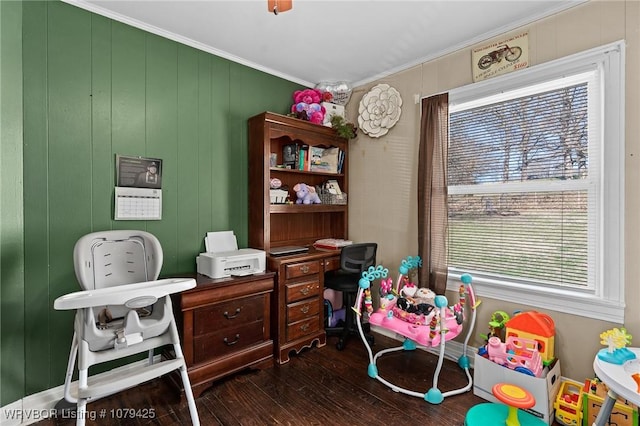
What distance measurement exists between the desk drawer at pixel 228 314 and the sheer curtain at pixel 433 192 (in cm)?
138

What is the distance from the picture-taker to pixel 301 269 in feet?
8.88

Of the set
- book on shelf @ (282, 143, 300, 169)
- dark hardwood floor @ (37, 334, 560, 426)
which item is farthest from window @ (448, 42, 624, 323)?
book on shelf @ (282, 143, 300, 169)

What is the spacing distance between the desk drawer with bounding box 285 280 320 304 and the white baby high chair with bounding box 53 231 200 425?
99 centimetres

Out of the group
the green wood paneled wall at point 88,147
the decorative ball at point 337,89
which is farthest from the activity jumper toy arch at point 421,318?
the decorative ball at point 337,89

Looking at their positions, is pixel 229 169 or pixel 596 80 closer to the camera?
pixel 596 80

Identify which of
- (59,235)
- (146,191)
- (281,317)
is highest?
(146,191)

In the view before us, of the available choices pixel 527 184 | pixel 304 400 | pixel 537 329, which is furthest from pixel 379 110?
pixel 304 400

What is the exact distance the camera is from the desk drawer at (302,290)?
104 inches

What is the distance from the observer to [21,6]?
186cm

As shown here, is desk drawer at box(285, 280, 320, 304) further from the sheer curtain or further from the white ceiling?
the white ceiling

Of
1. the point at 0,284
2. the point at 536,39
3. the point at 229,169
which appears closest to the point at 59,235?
the point at 0,284

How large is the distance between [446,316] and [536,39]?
2.00 meters

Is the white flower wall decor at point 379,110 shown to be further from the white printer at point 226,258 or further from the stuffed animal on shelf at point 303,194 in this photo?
the white printer at point 226,258

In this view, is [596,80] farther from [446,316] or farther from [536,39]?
[446,316]
